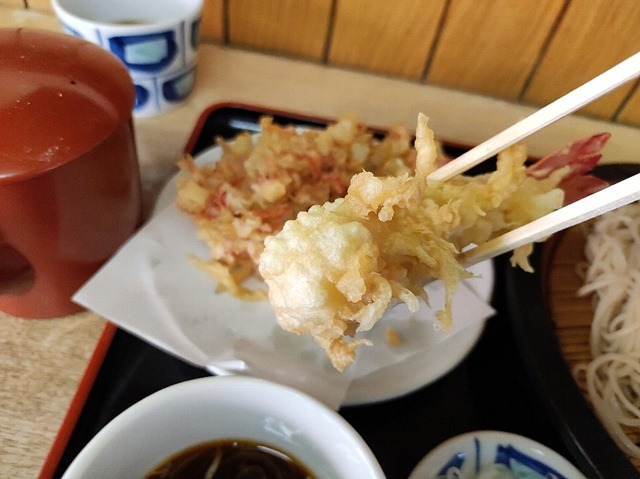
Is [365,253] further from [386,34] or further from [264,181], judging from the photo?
[386,34]

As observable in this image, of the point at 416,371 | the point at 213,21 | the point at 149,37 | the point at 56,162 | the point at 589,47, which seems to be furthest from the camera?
the point at 213,21

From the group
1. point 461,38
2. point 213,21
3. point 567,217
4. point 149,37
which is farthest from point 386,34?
point 567,217

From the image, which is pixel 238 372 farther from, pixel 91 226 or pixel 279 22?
pixel 279 22

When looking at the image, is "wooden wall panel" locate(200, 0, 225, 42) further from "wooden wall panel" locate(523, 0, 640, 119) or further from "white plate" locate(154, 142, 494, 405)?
"white plate" locate(154, 142, 494, 405)

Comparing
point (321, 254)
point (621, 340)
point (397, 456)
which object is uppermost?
point (321, 254)

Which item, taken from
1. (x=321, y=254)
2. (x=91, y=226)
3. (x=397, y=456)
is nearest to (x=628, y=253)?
(x=397, y=456)
